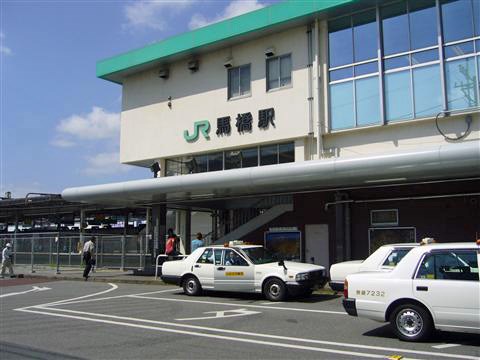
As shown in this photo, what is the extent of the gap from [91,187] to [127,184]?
2.17 metres

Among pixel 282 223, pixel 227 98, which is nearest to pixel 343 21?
pixel 227 98

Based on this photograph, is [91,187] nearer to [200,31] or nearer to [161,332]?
[200,31]

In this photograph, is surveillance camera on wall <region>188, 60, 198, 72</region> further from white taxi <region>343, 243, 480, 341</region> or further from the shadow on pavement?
the shadow on pavement

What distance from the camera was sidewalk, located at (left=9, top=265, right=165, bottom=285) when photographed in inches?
800

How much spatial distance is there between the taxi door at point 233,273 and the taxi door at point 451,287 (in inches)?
264

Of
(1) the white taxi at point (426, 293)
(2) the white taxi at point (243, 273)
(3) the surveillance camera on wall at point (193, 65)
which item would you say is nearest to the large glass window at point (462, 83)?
(2) the white taxi at point (243, 273)

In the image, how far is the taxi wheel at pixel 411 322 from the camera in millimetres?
8141

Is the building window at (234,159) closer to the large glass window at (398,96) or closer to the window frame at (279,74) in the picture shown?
the window frame at (279,74)

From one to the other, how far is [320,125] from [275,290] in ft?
25.3

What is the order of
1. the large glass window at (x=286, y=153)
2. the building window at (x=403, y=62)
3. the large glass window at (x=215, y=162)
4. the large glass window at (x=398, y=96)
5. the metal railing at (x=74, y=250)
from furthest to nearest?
the metal railing at (x=74, y=250) < the large glass window at (x=215, y=162) < the large glass window at (x=286, y=153) < the large glass window at (x=398, y=96) < the building window at (x=403, y=62)

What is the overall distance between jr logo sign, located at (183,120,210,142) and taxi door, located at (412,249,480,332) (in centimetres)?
1547

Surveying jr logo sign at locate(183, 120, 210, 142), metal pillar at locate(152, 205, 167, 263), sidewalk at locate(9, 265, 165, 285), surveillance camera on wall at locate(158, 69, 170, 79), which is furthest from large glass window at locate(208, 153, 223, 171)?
sidewalk at locate(9, 265, 165, 285)

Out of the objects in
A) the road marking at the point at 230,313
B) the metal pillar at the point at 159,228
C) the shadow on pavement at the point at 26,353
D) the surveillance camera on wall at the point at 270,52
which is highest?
the surveillance camera on wall at the point at 270,52

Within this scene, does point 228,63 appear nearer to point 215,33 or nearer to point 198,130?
point 215,33
